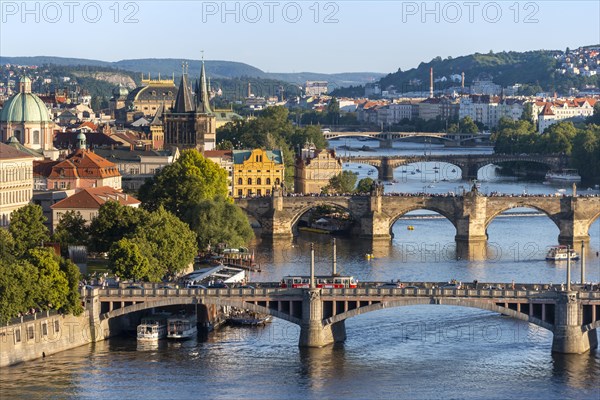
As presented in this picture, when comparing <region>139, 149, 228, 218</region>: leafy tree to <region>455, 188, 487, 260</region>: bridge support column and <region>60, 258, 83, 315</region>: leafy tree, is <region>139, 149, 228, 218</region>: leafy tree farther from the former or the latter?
<region>60, 258, 83, 315</region>: leafy tree

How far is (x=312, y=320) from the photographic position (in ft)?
169

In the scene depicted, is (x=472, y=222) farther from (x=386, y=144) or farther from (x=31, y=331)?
(x=386, y=144)

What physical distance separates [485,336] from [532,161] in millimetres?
70514

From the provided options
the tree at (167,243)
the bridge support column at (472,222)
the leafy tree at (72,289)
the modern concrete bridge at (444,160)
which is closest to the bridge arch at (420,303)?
the leafy tree at (72,289)

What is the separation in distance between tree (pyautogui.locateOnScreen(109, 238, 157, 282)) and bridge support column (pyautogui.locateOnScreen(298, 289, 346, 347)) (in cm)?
769

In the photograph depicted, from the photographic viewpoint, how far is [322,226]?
283 ft

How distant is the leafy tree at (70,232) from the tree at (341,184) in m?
27.5

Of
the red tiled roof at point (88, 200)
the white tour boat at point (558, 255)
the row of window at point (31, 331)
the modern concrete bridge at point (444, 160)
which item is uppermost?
the modern concrete bridge at point (444, 160)

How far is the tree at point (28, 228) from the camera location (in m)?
62.3

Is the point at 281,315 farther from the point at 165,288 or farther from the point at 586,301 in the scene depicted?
the point at 586,301

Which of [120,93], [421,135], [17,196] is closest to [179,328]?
[17,196]

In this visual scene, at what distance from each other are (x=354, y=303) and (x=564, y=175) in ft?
233

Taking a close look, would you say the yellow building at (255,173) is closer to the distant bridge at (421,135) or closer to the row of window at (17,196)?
the row of window at (17,196)

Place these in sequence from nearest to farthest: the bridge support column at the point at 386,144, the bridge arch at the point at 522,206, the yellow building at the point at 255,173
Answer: the bridge arch at the point at 522,206 < the yellow building at the point at 255,173 < the bridge support column at the point at 386,144
